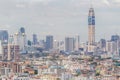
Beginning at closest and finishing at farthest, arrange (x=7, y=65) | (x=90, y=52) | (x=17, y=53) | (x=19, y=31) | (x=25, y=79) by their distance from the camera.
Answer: (x=25, y=79), (x=7, y=65), (x=17, y=53), (x=90, y=52), (x=19, y=31)

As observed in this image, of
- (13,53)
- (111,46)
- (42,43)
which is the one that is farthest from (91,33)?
(13,53)

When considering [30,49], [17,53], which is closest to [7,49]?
[17,53]

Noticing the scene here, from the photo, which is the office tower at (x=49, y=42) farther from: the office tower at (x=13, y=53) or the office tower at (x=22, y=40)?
the office tower at (x=13, y=53)

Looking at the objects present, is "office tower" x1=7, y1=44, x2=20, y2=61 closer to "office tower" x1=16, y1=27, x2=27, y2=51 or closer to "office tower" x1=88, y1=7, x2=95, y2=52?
"office tower" x1=16, y1=27, x2=27, y2=51

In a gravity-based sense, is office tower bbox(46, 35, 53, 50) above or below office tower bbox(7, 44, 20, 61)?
above

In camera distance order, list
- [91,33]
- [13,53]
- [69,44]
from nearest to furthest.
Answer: [13,53], [91,33], [69,44]

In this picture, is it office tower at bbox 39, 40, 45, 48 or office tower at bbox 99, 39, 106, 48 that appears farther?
office tower at bbox 39, 40, 45, 48

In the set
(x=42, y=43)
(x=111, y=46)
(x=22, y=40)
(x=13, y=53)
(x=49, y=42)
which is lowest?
(x=13, y=53)

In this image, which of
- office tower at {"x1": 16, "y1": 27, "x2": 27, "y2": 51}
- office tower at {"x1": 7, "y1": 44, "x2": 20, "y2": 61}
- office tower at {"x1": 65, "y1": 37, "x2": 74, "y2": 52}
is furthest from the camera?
office tower at {"x1": 65, "y1": 37, "x2": 74, "y2": 52}

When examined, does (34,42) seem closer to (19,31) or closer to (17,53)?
(19,31)

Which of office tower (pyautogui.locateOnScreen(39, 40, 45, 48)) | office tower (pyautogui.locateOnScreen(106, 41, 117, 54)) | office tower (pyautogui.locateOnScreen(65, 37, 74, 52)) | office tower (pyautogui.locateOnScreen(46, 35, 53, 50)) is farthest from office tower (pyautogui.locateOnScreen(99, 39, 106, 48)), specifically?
office tower (pyautogui.locateOnScreen(39, 40, 45, 48))

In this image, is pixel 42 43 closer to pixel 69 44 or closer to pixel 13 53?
pixel 69 44
